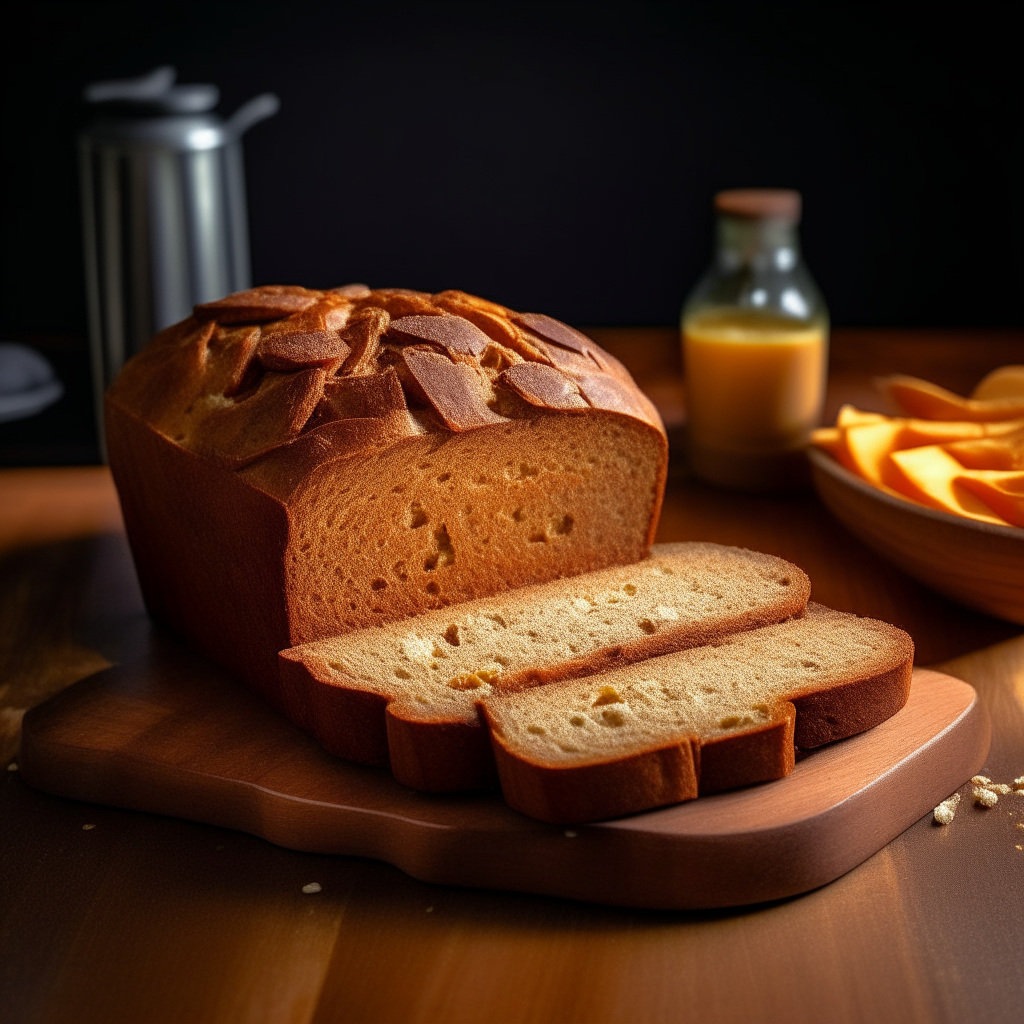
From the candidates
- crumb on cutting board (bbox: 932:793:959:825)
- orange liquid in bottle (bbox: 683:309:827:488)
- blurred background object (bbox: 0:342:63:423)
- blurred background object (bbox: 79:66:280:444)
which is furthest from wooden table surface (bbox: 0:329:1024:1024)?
blurred background object (bbox: 0:342:63:423)

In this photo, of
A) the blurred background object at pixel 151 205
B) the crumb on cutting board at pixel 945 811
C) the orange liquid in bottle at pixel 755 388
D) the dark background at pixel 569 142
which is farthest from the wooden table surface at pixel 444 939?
the dark background at pixel 569 142

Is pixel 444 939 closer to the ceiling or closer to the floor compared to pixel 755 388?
closer to the floor

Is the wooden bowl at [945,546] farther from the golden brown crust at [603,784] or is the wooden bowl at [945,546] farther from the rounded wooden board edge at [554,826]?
the golden brown crust at [603,784]

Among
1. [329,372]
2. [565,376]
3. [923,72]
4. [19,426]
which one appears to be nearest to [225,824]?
[329,372]

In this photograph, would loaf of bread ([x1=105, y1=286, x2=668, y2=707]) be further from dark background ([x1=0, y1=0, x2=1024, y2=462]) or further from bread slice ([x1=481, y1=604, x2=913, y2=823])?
dark background ([x1=0, y1=0, x2=1024, y2=462])

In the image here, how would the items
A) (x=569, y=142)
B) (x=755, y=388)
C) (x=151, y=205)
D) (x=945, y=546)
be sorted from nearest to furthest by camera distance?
1. (x=945, y=546)
2. (x=755, y=388)
3. (x=151, y=205)
4. (x=569, y=142)

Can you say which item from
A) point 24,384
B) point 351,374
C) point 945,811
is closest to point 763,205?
point 351,374

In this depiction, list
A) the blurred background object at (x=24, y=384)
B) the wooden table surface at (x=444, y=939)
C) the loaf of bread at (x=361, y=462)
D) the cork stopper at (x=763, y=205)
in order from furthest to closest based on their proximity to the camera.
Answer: the blurred background object at (x=24, y=384) < the cork stopper at (x=763, y=205) < the loaf of bread at (x=361, y=462) < the wooden table surface at (x=444, y=939)

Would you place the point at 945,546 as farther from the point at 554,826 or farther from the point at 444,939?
the point at 444,939
